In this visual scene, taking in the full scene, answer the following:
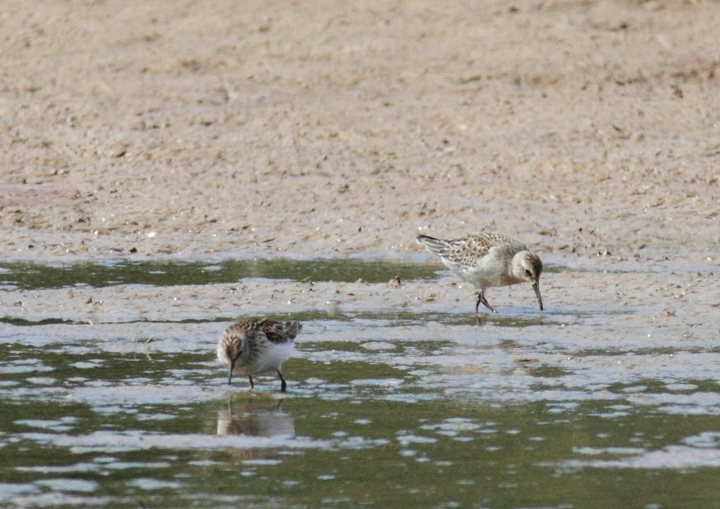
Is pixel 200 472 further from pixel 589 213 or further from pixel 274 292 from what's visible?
pixel 589 213

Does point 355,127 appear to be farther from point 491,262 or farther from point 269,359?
point 269,359

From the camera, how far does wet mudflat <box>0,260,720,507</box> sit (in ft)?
21.7

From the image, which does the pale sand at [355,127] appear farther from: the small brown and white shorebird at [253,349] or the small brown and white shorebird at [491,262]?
the small brown and white shorebird at [253,349]

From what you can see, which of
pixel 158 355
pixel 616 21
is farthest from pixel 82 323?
pixel 616 21

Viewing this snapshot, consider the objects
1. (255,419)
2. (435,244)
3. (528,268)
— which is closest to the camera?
(255,419)

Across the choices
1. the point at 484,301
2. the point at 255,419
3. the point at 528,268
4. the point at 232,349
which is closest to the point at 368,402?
the point at 255,419

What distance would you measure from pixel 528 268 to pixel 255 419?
4149mm

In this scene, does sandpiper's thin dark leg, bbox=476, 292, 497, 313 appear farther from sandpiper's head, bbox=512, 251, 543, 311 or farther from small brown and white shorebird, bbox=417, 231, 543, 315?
sandpiper's head, bbox=512, 251, 543, 311

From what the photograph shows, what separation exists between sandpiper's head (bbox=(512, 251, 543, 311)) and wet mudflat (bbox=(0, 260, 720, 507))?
33 centimetres

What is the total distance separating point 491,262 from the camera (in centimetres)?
1182

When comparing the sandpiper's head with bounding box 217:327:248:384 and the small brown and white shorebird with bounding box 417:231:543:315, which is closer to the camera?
the sandpiper's head with bounding box 217:327:248:384

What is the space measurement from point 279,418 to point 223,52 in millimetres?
12630

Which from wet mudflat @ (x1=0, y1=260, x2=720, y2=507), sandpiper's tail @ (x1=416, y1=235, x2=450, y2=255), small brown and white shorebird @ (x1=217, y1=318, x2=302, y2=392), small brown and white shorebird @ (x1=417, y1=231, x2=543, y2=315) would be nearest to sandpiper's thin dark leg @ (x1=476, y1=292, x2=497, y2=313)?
small brown and white shorebird @ (x1=417, y1=231, x2=543, y2=315)

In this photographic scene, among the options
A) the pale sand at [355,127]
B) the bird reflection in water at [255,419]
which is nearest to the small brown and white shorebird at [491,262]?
the pale sand at [355,127]
